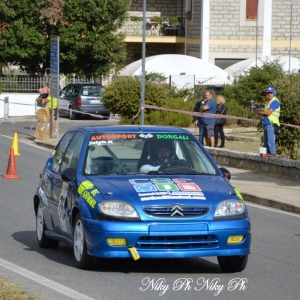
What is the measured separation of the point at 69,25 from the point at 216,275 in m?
34.1

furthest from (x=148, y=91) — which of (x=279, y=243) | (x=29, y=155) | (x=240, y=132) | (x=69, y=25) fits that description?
(x=279, y=243)

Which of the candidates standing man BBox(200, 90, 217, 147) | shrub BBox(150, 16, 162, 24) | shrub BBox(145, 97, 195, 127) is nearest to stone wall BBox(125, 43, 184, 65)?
shrub BBox(150, 16, 162, 24)

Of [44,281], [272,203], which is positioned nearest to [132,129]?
[44,281]

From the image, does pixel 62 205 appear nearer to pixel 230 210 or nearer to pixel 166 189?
pixel 166 189

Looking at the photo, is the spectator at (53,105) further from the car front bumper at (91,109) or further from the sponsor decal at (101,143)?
the sponsor decal at (101,143)

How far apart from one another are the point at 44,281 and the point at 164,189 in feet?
4.79

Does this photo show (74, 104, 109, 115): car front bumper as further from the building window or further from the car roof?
the car roof

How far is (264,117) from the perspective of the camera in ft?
60.5

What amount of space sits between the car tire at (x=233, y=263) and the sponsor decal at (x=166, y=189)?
78cm

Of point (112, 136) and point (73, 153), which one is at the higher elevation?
point (112, 136)

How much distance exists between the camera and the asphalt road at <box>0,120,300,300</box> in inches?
290

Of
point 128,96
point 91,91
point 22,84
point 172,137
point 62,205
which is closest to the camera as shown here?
point 62,205

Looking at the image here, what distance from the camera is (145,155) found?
902 centimetres

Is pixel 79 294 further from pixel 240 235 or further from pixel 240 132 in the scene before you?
pixel 240 132
